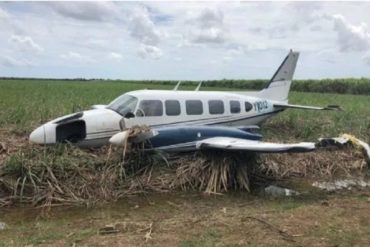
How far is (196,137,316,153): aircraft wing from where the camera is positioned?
404 inches

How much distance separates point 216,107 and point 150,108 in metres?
2.48

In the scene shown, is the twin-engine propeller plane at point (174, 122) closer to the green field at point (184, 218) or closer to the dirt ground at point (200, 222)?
the green field at point (184, 218)

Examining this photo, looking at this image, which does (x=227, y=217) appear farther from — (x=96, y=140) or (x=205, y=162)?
(x=96, y=140)

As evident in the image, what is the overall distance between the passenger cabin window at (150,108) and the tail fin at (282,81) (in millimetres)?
5805

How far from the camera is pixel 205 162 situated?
38.1ft

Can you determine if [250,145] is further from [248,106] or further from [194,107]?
[248,106]

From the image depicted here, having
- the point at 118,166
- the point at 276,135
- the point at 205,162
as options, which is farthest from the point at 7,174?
the point at 276,135

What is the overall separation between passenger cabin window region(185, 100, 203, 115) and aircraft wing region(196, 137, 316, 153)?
2.19 metres

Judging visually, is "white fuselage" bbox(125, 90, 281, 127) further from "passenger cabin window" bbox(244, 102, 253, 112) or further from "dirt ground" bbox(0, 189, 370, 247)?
"dirt ground" bbox(0, 189, 370, 247)

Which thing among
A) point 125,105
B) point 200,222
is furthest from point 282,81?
point 200,222

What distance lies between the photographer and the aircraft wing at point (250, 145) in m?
10.3

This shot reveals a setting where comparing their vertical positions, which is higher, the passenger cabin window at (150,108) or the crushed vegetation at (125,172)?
the passenger cabin window at (150,108)

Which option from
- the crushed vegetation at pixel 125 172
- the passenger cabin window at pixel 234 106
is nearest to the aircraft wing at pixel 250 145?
the crushed vegetation at pixel 125 172

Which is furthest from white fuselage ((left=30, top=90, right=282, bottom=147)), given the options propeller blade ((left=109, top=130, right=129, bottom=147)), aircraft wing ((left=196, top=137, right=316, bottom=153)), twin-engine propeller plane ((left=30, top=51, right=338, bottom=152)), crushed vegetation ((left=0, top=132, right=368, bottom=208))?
aircraft wing ((left=196, top=137, right=316, bottom=153))
